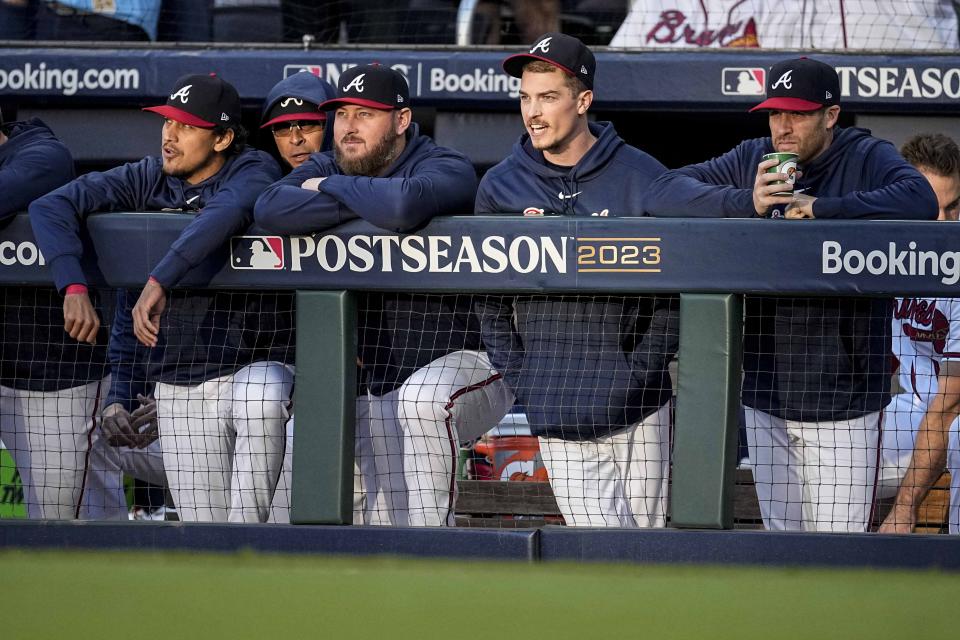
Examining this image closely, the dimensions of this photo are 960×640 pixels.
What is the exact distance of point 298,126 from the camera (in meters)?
5.04

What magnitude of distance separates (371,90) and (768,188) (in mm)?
1399

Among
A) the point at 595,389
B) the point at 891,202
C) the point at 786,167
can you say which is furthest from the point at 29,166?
the point at 891,202

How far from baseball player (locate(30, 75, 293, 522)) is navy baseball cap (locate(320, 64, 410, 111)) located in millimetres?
360

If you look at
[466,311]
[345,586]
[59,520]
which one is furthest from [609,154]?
[59,520]

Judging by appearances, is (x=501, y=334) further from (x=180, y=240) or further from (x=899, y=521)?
(x=899, y=521)

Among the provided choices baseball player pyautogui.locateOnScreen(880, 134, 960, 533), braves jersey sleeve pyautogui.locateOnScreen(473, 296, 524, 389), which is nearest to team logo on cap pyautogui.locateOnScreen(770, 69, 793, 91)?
baseball player pyautogui.locateOnScreen(880, 134, 960, 533)

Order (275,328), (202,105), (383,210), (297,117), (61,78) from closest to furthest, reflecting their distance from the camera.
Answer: (383,210), (275,328), (202,105), (297,117), (61,78)

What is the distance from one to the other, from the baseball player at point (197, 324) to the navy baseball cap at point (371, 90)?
1.18 feet

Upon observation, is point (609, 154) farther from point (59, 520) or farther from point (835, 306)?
point (59, 520)

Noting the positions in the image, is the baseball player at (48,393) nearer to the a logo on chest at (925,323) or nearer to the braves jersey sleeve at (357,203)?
the braves jersey sleeve at (357,203)

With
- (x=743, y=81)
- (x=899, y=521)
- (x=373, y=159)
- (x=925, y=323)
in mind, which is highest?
(x=743, y=81)

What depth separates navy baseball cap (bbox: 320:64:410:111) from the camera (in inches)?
166

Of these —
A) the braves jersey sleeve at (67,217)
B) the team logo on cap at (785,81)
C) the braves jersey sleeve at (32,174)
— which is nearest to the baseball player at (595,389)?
the team logo on cap at (785,81)

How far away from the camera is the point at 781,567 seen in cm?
349
